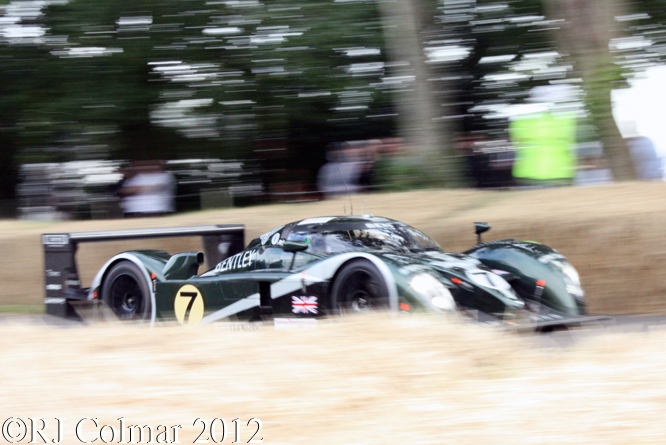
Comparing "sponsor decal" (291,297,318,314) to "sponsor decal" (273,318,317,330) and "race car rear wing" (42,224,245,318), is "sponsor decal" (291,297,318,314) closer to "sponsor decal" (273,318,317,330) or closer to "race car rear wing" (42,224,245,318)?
"sponsor decal" (273,318,317,330)

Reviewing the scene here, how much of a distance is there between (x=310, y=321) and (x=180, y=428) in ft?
8.92

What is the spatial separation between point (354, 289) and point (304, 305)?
1.46 feet

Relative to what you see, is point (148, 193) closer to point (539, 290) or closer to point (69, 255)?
point (69, 255)

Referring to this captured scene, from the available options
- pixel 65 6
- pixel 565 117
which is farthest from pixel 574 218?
pixel 65 6

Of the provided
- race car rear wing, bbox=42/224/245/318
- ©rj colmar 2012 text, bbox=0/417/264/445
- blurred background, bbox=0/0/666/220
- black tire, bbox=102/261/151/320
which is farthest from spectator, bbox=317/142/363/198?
©rj colmar 2012 text, bbox=0/417/264/445

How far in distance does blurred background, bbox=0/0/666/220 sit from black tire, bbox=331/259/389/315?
497 cm

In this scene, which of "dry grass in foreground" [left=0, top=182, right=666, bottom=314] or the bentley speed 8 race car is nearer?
the bentley speed 8 race car

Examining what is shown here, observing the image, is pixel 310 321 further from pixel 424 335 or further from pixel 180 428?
pixel 180 428

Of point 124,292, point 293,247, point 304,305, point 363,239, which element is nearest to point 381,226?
point 363,239

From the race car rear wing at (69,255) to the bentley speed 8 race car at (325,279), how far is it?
0.03ft

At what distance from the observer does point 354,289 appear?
5402 mm

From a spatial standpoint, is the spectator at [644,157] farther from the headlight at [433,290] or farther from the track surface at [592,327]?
the headlight at [433,290]

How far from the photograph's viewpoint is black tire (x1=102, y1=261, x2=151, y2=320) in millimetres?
7082

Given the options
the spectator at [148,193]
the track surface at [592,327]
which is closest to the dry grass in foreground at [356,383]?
the track surface at [592,327]
